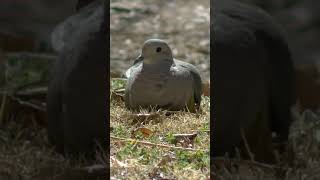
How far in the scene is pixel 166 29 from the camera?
2.37 meters

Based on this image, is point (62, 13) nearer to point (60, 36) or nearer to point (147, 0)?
point (60, 36)

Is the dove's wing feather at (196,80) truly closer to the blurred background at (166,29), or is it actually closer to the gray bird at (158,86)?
the gray bird at (158,86)

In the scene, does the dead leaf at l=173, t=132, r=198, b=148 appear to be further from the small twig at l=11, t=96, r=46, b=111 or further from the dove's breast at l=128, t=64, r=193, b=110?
the small twig at l=11, t=96, r=46, b=111

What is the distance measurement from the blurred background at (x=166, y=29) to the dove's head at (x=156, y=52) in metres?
0.26

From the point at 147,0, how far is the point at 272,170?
1342 millimetres

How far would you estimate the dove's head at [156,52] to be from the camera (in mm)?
1830

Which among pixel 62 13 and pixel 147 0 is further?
pixel 147 0

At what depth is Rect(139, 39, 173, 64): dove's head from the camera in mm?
1830

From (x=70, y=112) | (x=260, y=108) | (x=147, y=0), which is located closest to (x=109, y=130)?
(x=70, y=112)

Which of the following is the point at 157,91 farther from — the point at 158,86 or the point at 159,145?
the point at 159,145

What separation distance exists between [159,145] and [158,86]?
0.63 ft

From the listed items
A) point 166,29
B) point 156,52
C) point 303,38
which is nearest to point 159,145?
point 156,52

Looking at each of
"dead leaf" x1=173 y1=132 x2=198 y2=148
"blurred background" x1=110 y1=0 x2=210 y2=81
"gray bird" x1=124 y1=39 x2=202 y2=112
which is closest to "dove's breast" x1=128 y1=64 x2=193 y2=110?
"gray bird" x1=124 y1=39 x2=202 y2=112

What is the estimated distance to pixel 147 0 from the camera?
2814 millimetres
